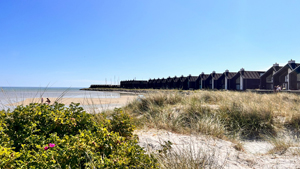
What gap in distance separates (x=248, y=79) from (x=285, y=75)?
6.45 metres

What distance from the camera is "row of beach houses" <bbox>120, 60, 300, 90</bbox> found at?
28844 millimetres

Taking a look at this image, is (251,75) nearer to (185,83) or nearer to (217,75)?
(217,75)

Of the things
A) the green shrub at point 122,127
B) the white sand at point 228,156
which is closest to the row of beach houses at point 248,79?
the white sand at point 228,156

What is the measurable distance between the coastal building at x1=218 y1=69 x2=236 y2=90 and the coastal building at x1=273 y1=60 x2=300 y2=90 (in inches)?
358

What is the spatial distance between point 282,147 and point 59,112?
451 cm

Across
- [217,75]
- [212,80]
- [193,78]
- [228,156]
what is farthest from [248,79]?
[228,156]

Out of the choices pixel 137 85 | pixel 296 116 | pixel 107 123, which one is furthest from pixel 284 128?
pixel 137 85

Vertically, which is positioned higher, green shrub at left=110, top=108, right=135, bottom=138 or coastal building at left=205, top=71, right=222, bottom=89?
coastal building at left=205, top=71, right=222, bottom=89

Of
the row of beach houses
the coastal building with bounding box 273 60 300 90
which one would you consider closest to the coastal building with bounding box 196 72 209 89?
the row of beach houses

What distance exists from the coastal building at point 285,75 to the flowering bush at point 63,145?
34013mm

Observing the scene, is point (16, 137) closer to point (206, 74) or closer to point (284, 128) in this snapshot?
point (284, 128)

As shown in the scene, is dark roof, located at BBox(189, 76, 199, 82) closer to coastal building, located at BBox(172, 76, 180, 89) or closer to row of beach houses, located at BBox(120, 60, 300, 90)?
row of beach houses, located at BBox(120, 60, 300, 90)

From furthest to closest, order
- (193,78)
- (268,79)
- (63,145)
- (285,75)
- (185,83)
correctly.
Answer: (185,83) → (193,78) → (268,79) → (285,75) → (63,145)

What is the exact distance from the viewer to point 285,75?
31.6 meters
